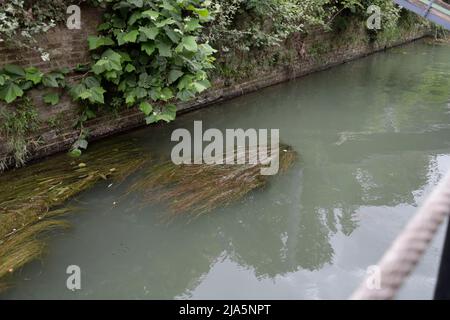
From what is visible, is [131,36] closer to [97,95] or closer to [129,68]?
[129,68]

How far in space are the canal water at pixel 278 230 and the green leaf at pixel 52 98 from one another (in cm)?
117

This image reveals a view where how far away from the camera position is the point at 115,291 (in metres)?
2.98

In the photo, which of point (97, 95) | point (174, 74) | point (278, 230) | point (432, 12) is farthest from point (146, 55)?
point (432, 12)

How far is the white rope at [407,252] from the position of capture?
2.79ft

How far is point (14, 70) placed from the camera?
425 cm

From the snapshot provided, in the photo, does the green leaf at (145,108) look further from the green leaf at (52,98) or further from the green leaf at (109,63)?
the green leaf at (52,98)

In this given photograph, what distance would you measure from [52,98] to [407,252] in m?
4.48

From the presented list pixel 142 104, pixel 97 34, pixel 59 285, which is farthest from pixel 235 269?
pixel 97 34

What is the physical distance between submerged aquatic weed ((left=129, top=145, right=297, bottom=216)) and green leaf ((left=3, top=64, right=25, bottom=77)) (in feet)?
5.46

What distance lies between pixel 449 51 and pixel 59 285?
1322cm

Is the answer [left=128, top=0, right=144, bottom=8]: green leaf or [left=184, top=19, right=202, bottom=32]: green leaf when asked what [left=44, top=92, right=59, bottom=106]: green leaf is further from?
[left=184, top=19, right=202, bottom=32]: green leaf
